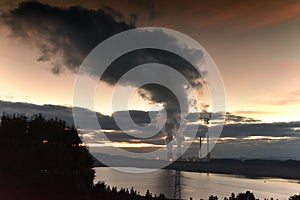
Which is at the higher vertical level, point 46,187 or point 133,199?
point 46,187

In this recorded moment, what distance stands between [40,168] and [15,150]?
3.76 meters

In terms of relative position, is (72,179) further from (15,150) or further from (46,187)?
(15,150)

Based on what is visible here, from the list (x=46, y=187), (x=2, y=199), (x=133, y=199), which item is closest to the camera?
(x=2, y=199)

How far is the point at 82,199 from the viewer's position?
4109 centimetres

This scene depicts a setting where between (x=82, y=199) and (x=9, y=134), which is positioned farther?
(x=9, y=134)

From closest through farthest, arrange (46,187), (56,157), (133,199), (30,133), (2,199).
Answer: (2,199)
(46,187)
(56,157)
(30,133)
(133,199)

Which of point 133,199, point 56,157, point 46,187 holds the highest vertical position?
point 56,157

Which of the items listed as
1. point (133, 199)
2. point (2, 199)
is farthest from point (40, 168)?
point (133, 199)

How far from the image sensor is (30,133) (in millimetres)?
46719

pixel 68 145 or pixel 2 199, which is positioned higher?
pixel 68 145

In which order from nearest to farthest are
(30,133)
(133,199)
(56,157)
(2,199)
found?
(2,199) < (56,157) < (30,133) < (133,199)

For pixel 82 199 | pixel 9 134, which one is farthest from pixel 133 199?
pixel 9 134

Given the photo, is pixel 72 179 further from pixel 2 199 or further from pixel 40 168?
pixel 2 199

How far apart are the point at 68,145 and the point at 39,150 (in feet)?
18.6
